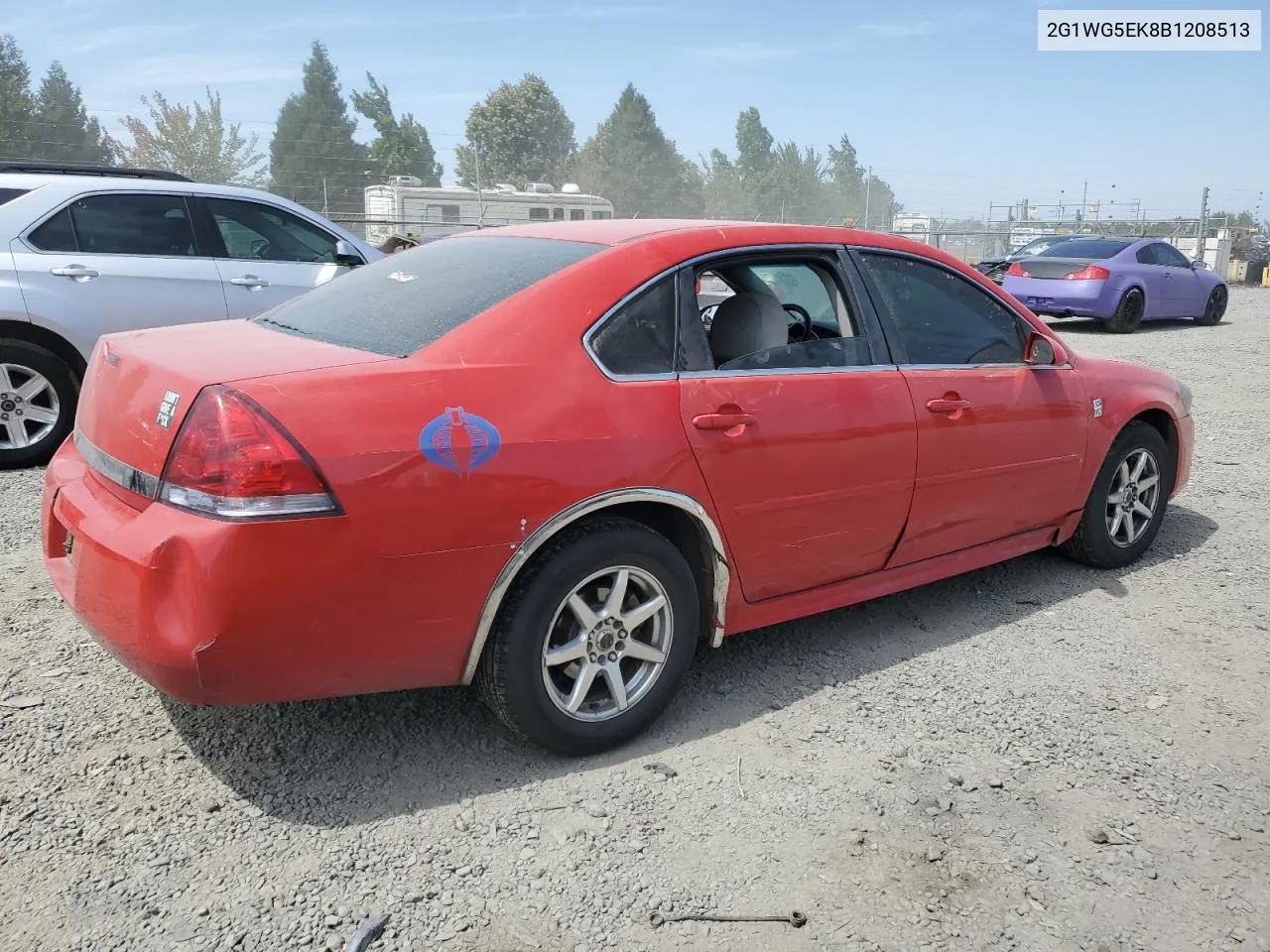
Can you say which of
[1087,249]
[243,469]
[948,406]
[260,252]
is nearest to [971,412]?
[948,406]

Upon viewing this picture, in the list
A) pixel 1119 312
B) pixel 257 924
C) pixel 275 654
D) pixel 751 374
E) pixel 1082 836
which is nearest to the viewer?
pixel 257 924

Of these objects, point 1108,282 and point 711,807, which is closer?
point 711,807

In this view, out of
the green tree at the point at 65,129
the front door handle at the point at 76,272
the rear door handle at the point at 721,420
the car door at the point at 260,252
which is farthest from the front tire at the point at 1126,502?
the green tree at the point at 65,129

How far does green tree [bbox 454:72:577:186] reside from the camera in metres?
75.2

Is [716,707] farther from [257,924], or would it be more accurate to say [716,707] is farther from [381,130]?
[381,130]

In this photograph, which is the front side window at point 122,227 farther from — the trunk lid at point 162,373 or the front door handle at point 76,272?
the trunk lid at point 162,373

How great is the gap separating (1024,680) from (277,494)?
2.60 m

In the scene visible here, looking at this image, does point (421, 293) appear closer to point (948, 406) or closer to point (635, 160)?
point (948, 406)

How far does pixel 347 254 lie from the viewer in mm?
6938

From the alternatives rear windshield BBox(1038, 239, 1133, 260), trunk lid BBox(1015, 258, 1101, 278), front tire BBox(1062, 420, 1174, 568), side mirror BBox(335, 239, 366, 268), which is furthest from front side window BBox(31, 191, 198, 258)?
rear windshield BBox(1038, 239, 1133, 260)

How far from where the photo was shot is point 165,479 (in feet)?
7.93

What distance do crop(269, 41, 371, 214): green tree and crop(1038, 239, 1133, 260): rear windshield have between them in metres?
18.2

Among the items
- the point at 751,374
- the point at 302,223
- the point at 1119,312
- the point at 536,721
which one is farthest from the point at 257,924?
the point at 1119,312

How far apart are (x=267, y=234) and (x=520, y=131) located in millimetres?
73284
